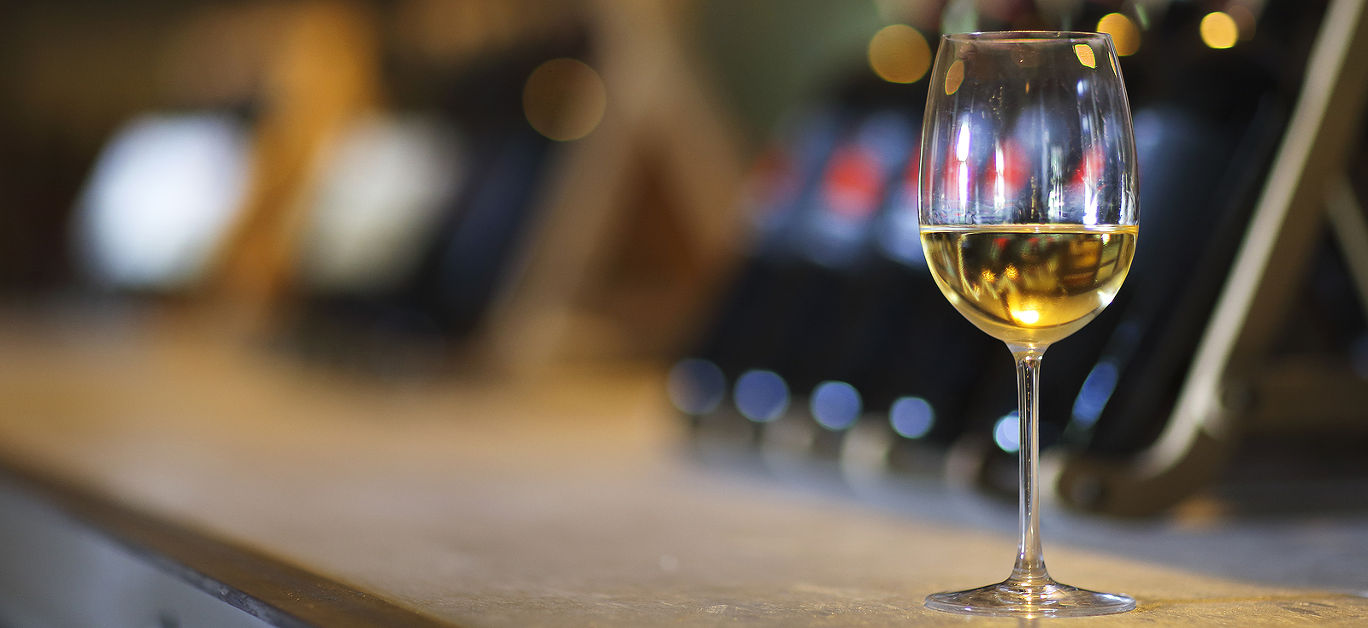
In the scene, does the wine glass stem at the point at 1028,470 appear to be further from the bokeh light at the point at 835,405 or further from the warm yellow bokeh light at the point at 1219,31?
the bokeh light at the point at 835,405

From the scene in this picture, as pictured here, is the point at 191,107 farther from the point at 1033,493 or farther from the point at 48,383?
the point at 1033,493

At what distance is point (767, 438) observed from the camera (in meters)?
1.51

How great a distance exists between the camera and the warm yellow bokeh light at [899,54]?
1473mm

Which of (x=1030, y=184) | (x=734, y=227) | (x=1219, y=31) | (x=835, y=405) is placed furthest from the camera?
(x=734, y=227)

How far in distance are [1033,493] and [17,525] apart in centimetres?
86

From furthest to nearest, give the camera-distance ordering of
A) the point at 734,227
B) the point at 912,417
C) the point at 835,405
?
1. the point at 734,227
2. the point at 835,405
3. the point at 912,417

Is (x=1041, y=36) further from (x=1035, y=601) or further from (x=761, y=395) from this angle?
(x=761, y=395)

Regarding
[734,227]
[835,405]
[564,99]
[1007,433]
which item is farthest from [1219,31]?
[564,99]

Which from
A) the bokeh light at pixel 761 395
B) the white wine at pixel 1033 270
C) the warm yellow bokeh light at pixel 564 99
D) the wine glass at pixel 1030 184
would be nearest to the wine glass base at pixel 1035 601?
the wine glass at pixel 1030 184

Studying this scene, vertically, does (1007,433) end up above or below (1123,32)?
below

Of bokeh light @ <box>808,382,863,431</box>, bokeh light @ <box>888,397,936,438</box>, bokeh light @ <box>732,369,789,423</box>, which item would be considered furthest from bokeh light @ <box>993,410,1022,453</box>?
bokeh light @ <box>732,369,789,423</box>

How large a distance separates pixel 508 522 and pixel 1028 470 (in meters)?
0.56

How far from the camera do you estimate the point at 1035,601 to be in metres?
0.70

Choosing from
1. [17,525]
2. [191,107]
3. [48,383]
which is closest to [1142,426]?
[17,525]
